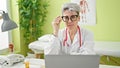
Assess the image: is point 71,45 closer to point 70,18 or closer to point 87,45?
point 87,45

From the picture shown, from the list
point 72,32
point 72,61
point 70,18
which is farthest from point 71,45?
point 72,61

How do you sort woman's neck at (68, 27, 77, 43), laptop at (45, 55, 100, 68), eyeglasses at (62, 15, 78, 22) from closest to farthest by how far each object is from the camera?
laptop at (45, 55, 100, 68), eyeglasses at (62, 15, 78, 22), woman's neck at (68, 27, 77, 43)

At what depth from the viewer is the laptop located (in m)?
1.40

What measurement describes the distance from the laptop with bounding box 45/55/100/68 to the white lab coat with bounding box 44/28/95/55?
1.98 feet

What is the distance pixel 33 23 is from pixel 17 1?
1.84 ft

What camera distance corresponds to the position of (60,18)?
2045 millimetres

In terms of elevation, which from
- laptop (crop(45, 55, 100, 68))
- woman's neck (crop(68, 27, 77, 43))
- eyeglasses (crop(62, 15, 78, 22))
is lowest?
laptop (crop(45, 55, 100, 68))

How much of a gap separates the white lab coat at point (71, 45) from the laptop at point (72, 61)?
1.98 ft

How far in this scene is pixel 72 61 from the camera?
4.64 feet

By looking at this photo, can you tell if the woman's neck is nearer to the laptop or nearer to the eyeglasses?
the eyeglasses

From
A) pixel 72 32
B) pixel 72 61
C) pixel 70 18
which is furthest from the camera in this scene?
pixel 72 32

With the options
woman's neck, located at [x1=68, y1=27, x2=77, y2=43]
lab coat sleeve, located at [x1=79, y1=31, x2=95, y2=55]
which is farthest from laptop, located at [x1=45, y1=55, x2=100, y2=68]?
woman's neck, located at [x1=68, y1=27, x2=77, y2=43]

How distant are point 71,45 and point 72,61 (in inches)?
27.4

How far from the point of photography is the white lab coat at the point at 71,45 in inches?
80.8
